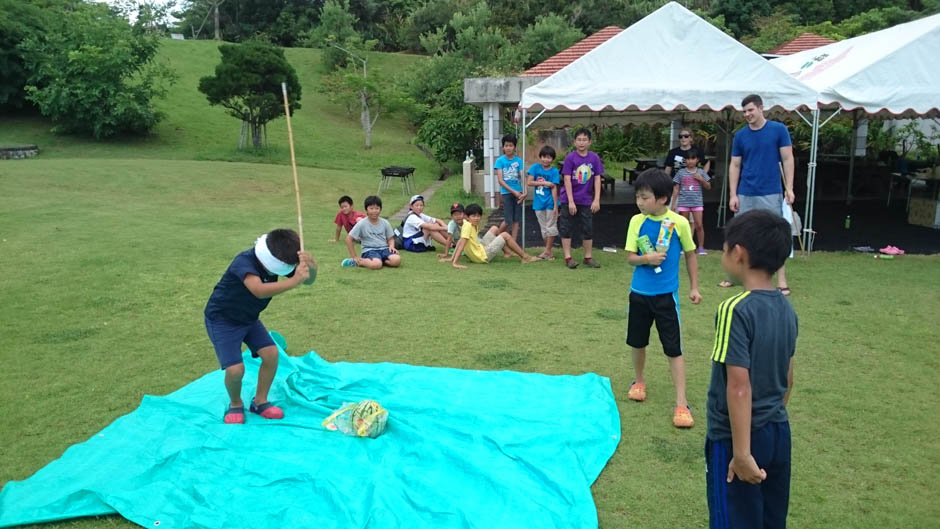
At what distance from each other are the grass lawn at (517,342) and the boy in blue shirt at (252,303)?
62cm

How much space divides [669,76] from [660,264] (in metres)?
6.09

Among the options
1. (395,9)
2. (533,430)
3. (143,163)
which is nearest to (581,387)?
(533,430)

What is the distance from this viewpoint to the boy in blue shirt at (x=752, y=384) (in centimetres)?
225

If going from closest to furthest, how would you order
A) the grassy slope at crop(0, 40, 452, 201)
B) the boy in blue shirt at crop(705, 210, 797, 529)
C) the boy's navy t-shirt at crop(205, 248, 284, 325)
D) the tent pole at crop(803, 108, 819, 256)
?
the boy in blue shirt at crop(705, 210, 797, 529), the boy's navy t-shirt at crop(205, 248, 284, 325), the tent pole at crop(803, 108, 819, 256), the grassy slope at crop(0, 40, 452, 201)

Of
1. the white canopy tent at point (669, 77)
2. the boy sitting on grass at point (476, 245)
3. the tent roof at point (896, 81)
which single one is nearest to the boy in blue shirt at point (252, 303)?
the boy sitting on grass at point (476, 245)

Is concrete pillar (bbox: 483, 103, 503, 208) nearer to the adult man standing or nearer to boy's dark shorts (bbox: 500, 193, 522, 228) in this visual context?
boy's dark shorts (bbox: 500, 193, 522, 228)

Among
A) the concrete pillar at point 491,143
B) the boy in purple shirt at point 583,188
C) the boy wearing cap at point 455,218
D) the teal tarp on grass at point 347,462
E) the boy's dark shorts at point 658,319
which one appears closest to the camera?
the teal tarp on grass at point 347,462

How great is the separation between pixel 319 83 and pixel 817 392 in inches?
1357

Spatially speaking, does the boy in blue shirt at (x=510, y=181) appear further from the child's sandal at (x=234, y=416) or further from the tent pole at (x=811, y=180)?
the child's sandal at (x=234, y=416)

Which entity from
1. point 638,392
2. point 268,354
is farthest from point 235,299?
point 638,392

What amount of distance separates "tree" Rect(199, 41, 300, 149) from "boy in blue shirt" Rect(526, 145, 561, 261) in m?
16.5

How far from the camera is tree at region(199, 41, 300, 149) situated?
2328 cm

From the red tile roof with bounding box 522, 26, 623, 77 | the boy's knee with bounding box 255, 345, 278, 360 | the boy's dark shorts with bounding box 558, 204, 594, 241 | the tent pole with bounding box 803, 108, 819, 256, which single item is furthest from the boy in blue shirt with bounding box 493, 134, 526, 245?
the red tile roof with bounding box 522, 26, 623, 77

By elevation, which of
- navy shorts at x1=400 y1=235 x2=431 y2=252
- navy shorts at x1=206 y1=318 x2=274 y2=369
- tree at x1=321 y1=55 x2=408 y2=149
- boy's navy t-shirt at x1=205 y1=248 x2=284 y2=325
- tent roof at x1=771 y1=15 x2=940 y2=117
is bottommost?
navy shorts at x1=400 y1=235 x2=431 y2=252
